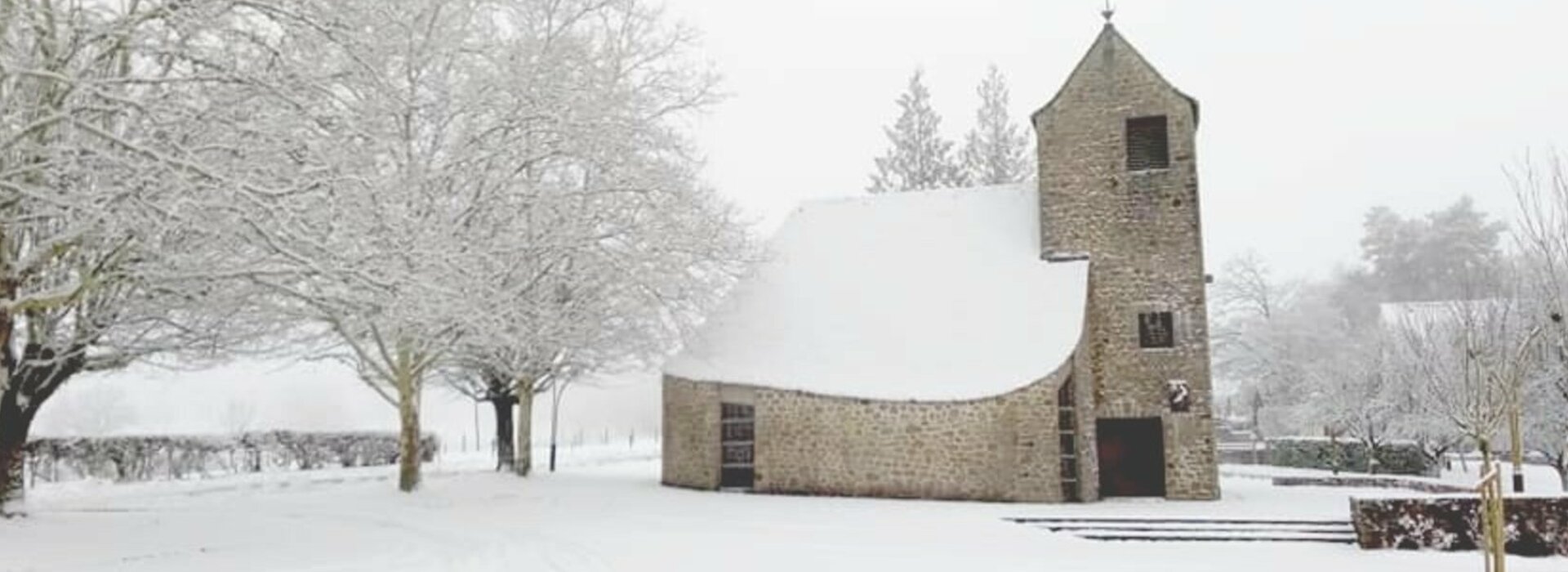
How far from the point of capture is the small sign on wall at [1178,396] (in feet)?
59.5

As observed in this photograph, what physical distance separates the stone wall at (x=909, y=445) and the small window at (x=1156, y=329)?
1.93 m

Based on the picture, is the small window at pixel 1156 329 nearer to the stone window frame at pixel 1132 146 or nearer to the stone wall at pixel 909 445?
the stone wall at pixel 909 445

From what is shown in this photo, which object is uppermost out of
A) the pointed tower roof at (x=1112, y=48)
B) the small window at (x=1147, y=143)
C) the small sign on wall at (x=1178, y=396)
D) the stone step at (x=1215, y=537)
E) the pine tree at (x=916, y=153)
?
the pine tree at (x=916, y=153)

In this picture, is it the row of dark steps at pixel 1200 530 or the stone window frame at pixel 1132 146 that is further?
the stone window frame at pixel 1132 146

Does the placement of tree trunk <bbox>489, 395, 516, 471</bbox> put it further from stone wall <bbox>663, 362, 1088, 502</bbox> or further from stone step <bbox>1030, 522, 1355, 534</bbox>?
stone step <bbox>1030, 522, 1355, 534</bbox>

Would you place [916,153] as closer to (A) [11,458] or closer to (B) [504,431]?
(B) [504,431]

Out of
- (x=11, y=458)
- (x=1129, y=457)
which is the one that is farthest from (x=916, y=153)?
(x=11, y=458)

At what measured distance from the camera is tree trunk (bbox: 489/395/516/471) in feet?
76.1

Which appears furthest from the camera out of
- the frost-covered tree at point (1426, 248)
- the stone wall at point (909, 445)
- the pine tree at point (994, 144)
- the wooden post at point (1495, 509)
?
the frost-covered tree at point (1426, 248)

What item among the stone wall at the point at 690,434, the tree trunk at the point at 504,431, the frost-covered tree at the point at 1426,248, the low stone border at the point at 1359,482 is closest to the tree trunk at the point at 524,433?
the tree trunk at the point at 504,431

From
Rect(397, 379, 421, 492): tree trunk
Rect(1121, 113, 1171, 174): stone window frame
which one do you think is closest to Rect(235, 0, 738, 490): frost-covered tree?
Rect(397, 379, 421, 492): tree trunk

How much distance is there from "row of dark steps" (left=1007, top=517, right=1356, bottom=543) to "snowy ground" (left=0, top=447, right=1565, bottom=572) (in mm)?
491

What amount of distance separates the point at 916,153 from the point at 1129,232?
23435mm

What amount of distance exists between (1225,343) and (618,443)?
2375 cm
